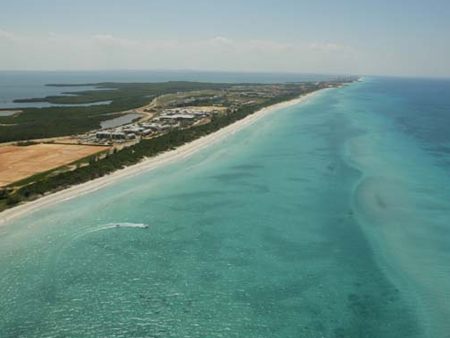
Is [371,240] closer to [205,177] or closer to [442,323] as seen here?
[442,323]

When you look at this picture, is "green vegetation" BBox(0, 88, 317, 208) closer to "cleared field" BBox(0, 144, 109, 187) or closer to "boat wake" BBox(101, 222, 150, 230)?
"cleared field" BBox(0, 144, 109, 187)

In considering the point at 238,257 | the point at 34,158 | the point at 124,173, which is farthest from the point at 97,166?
the point at 238,257

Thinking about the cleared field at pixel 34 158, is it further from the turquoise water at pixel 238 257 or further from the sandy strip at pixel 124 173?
Answer: the turquoise water at pixel 238 257

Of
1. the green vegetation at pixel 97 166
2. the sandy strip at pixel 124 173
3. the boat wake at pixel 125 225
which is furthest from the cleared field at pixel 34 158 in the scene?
the boat wake at pixel 125 225

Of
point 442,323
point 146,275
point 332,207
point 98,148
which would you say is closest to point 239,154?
point 98,148

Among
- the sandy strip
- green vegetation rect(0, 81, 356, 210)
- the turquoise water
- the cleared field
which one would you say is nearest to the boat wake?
the turquoise water
